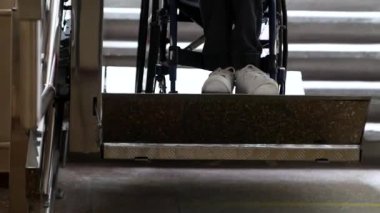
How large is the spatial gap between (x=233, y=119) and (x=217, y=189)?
37.7 inches

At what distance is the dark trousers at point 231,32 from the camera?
2.62 meters

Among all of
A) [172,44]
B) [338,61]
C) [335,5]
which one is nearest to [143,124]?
[172,44]

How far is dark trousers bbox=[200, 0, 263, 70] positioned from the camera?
2.62 m

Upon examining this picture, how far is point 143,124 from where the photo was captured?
7.60 feet

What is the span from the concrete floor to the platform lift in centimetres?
56

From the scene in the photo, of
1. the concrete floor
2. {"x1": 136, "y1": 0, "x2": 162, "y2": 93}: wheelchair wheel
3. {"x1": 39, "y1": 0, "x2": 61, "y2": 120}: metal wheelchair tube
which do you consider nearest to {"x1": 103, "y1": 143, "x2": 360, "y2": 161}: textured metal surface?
{"x1": 39, "y1": 0, "x2": 61, "y2": 120}: metal wheelchair tube

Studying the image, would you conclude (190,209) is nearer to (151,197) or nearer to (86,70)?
(151,197)

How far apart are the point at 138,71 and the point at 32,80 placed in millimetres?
1379

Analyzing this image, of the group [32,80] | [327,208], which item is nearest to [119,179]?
[327,208]

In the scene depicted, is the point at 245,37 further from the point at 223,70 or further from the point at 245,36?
the point at 223,70

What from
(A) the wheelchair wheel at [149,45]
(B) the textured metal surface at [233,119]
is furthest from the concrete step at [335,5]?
(B) the textured metal surface at [233,119]

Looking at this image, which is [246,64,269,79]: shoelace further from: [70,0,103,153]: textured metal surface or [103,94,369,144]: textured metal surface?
[70,0,103,153]: textured metal surface

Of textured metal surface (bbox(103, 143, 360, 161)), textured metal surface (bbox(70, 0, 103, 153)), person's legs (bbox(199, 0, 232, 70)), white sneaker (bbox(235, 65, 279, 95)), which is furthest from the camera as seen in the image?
person's legs (bbox(199, 0, 232, 70))

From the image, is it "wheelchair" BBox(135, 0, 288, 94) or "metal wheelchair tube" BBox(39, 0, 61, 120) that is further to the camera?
"wheelchair" BBox(135, 0, 288, 94)
